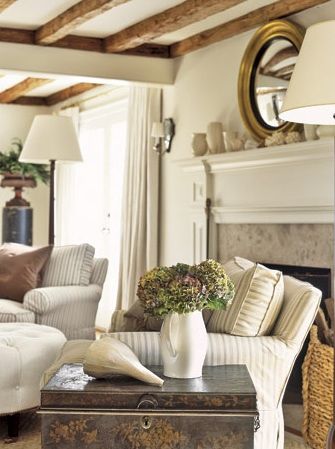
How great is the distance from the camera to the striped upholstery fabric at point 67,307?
5449 mm

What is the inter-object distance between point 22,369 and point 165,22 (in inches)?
102

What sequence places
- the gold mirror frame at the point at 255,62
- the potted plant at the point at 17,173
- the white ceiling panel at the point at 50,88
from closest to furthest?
1. the gold mirror frame at the point at 255,62
2. the white ceiling panel at the point at 50,88
3. the potted plant at the point at 17,173

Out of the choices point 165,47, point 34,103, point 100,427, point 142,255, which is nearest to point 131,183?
point 142,255

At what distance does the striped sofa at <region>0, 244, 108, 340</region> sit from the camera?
17.8ft

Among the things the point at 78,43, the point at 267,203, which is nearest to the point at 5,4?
the point at 78,43

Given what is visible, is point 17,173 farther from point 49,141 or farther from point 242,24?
point 242,24

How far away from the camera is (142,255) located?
7.04 meters

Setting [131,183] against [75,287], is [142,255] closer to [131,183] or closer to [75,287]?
[131,183]

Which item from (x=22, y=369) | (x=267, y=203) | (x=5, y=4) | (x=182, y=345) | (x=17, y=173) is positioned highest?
(x=5, y=4)

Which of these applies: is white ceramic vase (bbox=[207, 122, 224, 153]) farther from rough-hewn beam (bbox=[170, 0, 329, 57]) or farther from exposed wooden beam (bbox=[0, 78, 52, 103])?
exposed wooden beam (bbox=[0, 78, 52, 103])

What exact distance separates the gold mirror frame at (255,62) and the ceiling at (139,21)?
0.29 ft

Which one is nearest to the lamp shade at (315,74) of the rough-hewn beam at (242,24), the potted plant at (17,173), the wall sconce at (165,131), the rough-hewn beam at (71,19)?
the rough-hewn beam at (242,24)

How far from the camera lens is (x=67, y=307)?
18.4 ft

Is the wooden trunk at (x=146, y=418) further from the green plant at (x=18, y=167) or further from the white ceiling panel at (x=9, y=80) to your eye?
the green plant at (x=18, y=167)
